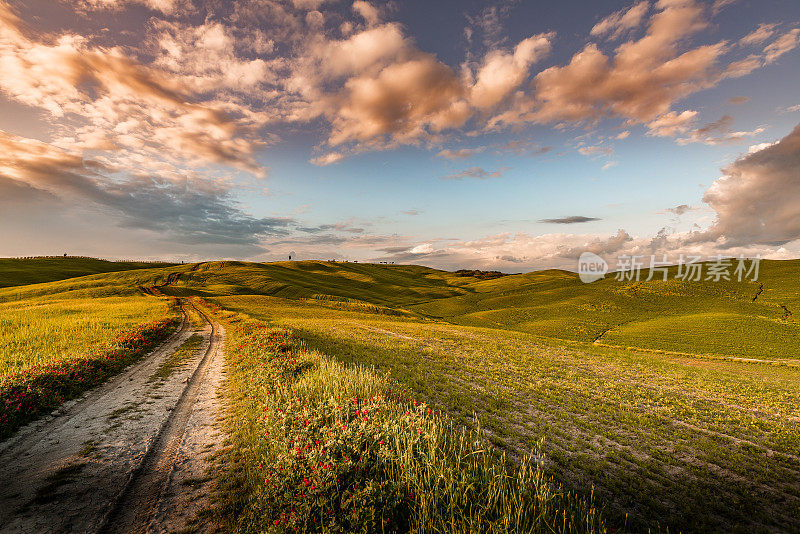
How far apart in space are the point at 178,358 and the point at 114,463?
1384 cm

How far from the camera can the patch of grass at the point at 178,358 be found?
16.0 metres

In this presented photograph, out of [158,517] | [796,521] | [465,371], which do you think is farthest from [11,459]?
[796,521]

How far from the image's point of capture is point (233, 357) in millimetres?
19719

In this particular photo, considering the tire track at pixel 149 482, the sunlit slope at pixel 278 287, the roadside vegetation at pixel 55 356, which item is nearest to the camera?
the tire track at pixel 149 482

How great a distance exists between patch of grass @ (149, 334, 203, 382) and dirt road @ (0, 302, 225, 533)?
2023 millimetres

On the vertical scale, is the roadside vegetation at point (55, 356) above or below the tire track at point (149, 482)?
above

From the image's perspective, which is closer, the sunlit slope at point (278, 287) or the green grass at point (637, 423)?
the green grass at point (637, 423)

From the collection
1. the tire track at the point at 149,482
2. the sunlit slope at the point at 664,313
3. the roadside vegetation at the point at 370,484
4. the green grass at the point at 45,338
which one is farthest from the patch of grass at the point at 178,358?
the sunlit slope at the point at 664,313

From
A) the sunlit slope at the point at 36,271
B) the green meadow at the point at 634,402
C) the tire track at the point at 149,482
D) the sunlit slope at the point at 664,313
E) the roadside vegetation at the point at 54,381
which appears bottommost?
the sunlit slope at the point at 664,313

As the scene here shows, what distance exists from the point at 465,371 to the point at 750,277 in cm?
12251

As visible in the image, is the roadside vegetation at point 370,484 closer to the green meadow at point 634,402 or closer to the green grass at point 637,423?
the green meadow at point 634,402

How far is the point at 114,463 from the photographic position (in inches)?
311

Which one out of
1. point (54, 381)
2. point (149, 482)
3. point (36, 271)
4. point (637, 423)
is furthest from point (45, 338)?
point (36, 271)

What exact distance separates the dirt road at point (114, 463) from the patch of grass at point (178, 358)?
202cm
